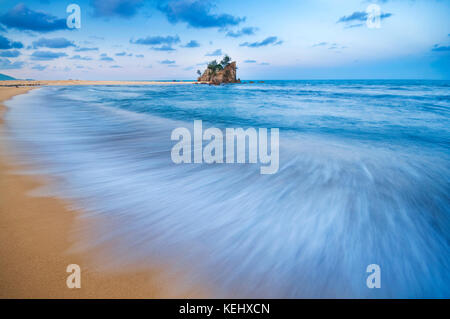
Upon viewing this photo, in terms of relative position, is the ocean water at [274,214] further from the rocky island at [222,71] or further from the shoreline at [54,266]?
the rocky island at [222,71]

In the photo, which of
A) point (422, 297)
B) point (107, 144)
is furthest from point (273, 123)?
point (422, 297)

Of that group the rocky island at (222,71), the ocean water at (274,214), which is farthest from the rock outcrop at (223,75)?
the ocean water at (274,214)

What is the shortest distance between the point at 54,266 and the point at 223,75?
96728 millimetres

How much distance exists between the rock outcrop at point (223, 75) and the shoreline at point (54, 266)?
92719 mm

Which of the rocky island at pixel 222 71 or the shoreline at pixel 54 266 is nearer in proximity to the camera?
the shoreline at pixel 54 266

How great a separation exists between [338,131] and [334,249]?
303 inches

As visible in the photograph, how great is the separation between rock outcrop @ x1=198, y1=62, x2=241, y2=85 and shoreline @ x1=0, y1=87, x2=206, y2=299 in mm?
92719

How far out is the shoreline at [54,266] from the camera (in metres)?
1.64

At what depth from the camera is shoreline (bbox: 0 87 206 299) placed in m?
1.64

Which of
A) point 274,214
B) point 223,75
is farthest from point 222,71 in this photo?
point 274,214

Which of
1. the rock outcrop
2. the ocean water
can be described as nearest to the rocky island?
the rock outcrop

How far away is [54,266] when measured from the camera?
182 centimetres

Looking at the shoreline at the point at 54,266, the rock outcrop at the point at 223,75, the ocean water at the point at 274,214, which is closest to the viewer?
the shoreline at the point at 54,266

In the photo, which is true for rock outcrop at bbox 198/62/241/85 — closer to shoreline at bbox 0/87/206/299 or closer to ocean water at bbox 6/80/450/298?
ocean water at bbox 6/80/450/298
